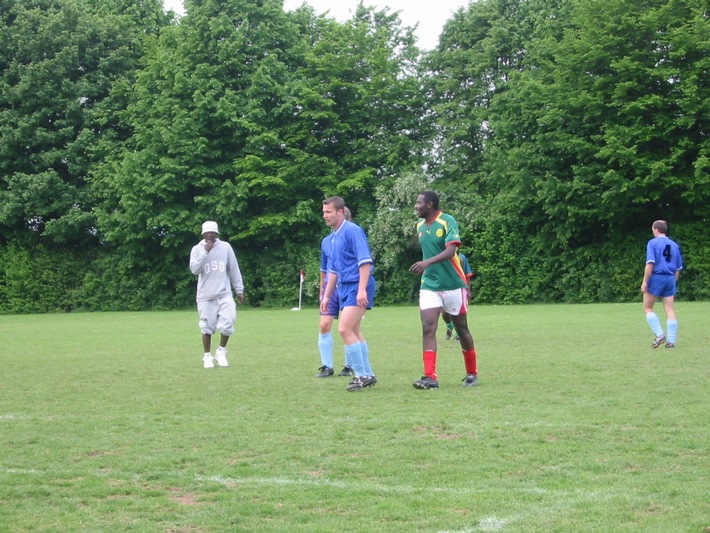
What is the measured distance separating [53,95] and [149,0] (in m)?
9.20

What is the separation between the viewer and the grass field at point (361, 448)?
17.4ft

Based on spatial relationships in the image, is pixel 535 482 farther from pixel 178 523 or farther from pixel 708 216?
pixel 708 216

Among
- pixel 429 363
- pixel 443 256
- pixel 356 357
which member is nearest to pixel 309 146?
pixel 356 357

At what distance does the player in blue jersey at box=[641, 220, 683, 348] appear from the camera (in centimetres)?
1554

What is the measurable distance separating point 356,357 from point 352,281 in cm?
85

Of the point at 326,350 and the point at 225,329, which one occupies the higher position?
the point at 225,329

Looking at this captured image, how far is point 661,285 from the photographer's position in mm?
15727

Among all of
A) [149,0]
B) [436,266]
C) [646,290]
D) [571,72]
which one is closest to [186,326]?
[646,290]

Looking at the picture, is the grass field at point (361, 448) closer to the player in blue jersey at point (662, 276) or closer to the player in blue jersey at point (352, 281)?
the player in blue jersey at point (352, 281)

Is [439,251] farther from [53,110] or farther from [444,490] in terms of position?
[53,110]

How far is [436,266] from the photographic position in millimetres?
10484

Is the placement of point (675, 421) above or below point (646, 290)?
below

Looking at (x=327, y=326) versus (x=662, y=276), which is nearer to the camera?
(x=327, y=326)

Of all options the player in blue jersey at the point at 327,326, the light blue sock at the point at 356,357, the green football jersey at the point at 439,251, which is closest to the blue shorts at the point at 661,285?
→ the player in blue jersey at the point at 327,326
